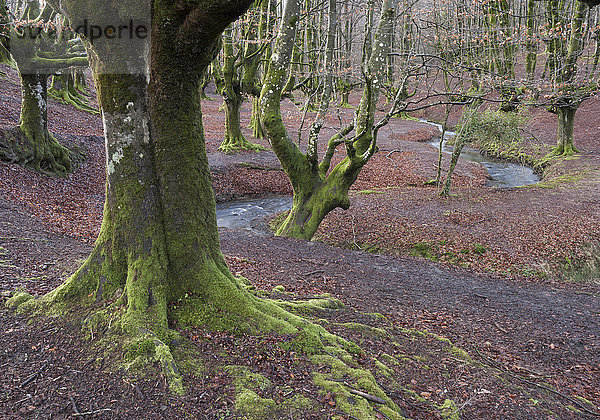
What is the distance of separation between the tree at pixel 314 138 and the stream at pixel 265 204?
3.60 m

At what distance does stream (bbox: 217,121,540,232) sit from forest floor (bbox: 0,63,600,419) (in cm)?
327

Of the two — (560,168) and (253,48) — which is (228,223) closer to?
(253,48)

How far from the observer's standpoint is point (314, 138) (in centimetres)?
1123

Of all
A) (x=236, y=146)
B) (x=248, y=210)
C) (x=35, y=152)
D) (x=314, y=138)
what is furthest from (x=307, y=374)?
(x=236, y=146)

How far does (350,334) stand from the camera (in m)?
4.88

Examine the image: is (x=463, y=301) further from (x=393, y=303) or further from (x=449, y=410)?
(x=449, y=410)

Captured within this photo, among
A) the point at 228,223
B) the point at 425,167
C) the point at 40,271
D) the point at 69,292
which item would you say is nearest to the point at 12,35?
the point at 228,223

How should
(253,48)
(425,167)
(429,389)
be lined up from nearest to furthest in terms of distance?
(429,389) < (253,48) < (425,167)

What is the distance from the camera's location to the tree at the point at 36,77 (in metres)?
12.8

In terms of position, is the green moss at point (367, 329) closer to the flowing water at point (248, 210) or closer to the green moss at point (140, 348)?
the green moss at point (140, 348)

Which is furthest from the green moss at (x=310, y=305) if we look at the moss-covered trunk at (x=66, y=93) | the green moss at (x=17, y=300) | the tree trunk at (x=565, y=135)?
the moss-covered trunk at (x=66, y=93)

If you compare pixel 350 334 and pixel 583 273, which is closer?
pixel 350 334

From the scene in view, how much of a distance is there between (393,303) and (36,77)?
13.9 m

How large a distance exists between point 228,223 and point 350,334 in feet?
37.0
